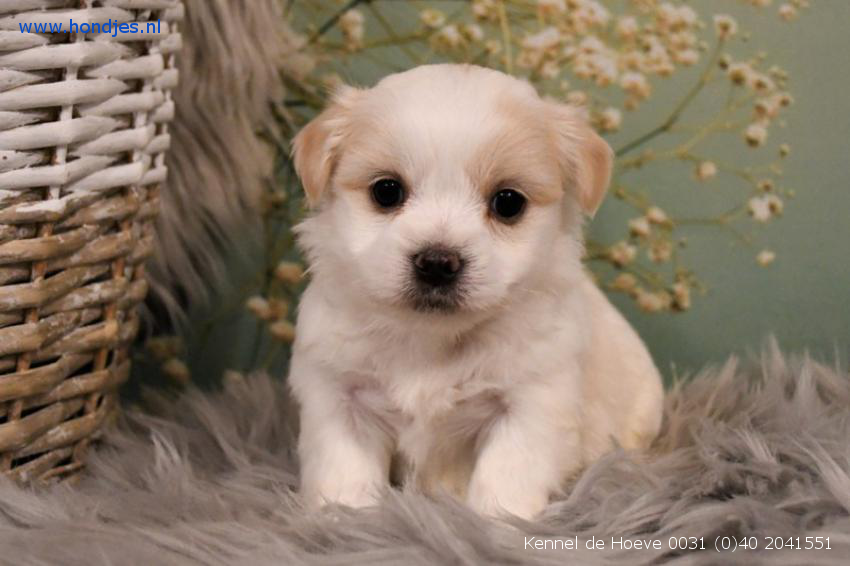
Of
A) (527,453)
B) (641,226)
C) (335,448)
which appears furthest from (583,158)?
(641,226)

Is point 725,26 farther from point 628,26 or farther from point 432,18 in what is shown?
point 432,18

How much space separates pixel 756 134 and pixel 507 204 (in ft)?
3.28

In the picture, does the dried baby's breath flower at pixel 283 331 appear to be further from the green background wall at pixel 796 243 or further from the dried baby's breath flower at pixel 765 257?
the dried baby's breath flower at pixel 765 257

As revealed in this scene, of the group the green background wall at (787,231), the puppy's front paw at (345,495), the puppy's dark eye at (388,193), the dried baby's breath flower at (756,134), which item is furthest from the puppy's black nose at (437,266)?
the dried baby's breath flower at (756,134)

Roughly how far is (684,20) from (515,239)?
1.00 meters

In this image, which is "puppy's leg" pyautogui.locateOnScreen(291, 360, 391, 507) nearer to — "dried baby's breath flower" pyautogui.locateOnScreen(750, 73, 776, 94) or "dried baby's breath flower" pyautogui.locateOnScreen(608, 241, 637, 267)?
"dried baby's breath flower" pyautogui.locateOnScreen(608, 241, 637, 267)

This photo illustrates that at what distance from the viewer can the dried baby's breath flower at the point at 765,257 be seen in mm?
2213

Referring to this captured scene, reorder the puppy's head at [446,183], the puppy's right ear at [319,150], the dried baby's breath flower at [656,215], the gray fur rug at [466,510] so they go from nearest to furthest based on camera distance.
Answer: the gray fur rug at [466,510], the puppy's head at [446,183], the puppy's right ear at [319,150], the dried baby's breath flower at [656,215]

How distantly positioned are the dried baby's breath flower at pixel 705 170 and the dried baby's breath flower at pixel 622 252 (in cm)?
21

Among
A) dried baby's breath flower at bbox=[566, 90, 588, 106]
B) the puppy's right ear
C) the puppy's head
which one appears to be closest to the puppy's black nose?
the puppy's head

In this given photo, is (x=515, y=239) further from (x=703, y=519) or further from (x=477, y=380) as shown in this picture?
(x=703, y=519)

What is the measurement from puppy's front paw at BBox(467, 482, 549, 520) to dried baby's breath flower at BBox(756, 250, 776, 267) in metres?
1.05

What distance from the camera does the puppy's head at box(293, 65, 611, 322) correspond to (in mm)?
1329

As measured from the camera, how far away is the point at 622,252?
7.38ft
